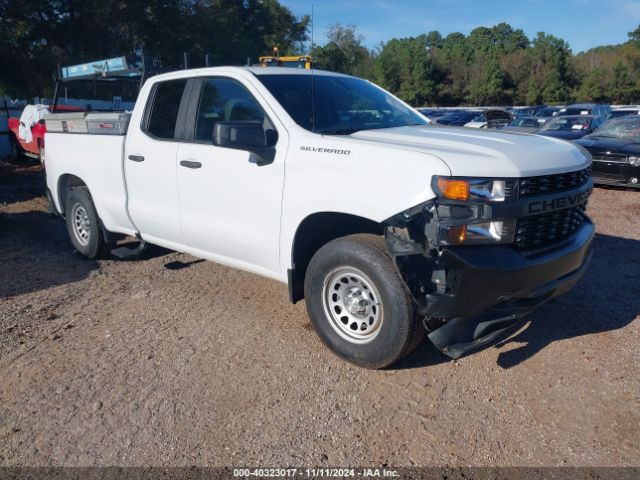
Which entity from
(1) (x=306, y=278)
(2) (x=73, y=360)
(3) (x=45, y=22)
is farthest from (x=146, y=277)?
(3) (x=45, y=22)

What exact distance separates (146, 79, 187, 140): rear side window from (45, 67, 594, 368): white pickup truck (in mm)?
14

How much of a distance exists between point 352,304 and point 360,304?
60 millimetres

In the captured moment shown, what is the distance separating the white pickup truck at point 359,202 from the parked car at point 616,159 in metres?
6.87

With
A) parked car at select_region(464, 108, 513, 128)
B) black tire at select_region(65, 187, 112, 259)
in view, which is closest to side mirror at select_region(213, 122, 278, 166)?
black tire at select_region(65, 187, 112, 259)

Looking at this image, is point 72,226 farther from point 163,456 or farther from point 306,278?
point 163,456

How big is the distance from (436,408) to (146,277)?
11.7 feet

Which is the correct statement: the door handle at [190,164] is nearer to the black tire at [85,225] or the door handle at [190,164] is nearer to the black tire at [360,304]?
the black tire at [360,304]

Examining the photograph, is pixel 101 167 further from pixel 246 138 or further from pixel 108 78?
pixel 246 138

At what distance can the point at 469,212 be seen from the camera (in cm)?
315

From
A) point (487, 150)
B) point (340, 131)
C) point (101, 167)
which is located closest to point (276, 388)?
point (340, 131)

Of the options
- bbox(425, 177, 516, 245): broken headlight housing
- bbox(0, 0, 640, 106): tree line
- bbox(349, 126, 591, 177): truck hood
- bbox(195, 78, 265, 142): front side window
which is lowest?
bbox(425, 177, 516, 245): broken headlight housing

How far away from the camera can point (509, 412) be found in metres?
3.32

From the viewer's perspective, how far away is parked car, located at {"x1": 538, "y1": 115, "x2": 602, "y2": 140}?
1341cm

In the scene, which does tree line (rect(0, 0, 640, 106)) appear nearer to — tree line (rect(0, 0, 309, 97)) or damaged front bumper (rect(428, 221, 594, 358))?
tree line (rect(0, 0, 309, 97))
